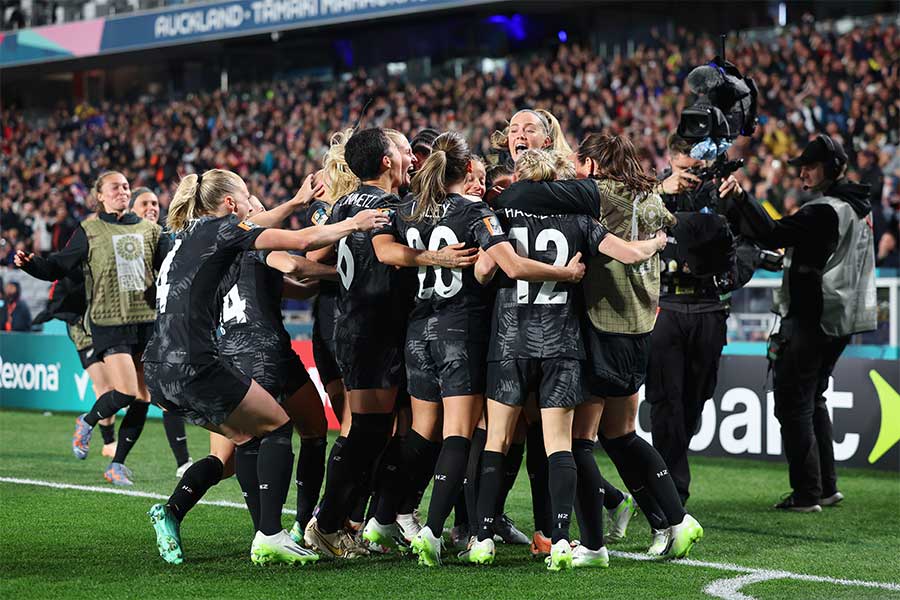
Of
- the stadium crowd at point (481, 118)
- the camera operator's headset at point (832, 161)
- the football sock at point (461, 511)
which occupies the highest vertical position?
the stadium crowd at point (481, 118)

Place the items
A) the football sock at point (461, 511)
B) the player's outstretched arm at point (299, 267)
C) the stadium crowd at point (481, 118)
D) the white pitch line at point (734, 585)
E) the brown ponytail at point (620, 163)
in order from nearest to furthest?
the white pitch line at point (734, 585) → the player's outstretched arm at point (299, 267) → the brown ponytail at point (620, 163) → the football sock at point (461, 511) → the stadium crowd at point (481, 118)

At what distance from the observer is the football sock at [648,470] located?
18.6ft

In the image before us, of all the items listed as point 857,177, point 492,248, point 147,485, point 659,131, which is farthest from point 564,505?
point 659,131

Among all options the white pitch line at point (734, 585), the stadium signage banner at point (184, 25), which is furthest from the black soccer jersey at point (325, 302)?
the stadium signage banner at point (184, 25)

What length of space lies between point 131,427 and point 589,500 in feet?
13.9

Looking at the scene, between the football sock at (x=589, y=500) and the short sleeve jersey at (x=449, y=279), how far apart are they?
721 millimetres

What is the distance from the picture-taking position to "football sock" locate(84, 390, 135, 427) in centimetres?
859

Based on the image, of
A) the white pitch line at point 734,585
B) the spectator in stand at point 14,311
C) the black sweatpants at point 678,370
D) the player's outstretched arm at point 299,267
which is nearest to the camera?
the white pitch line at point 734,585

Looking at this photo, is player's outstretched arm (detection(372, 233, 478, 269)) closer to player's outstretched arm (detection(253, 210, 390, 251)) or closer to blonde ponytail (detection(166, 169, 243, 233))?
player's outstretched arm (detection(253, 210, 390, 251))

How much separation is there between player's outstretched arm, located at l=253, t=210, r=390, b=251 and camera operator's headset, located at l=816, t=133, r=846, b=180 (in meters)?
3.52

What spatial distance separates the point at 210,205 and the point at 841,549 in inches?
140

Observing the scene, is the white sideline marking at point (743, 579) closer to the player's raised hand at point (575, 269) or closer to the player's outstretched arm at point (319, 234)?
the player's raised hand at point (575, 269)

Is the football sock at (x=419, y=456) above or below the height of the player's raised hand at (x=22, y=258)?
below

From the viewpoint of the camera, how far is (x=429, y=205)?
5.52m
